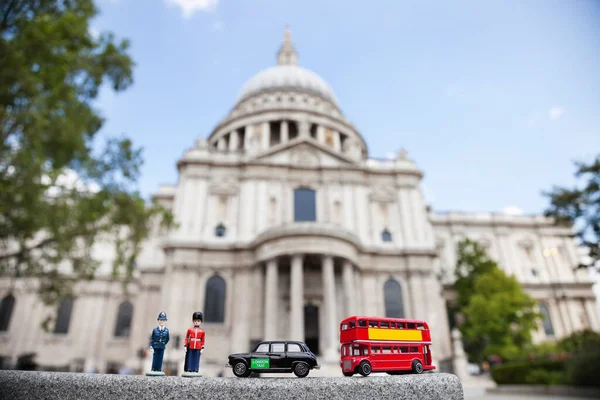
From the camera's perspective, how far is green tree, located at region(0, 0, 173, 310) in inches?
494

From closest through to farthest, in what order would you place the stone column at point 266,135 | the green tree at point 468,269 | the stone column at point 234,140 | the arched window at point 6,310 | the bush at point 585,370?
the bush at point 585,370 → the green tree at point 468,269 → the arched window at point 6,310 → the stone column at point 266,135 → the stone column at point 234,140

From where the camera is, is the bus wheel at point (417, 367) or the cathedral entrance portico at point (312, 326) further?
the cathedral entrance portico at point (312, 326)

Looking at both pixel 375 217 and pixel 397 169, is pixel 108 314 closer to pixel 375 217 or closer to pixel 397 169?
pixel 375 217

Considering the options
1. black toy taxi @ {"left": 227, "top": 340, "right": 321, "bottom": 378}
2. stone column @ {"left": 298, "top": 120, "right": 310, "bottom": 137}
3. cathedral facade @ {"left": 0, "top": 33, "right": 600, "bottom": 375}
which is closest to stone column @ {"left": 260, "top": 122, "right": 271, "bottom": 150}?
cathedral facade @ {"left": 0, "top": 33, "right": 600, "bottom": 375}

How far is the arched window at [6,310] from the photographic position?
40812mm

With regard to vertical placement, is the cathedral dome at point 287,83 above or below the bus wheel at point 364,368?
above

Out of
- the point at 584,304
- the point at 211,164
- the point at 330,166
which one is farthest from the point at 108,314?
the point at 584,304

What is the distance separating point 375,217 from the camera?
119 feet

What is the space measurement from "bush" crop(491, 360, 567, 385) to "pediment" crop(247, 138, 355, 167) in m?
21.1

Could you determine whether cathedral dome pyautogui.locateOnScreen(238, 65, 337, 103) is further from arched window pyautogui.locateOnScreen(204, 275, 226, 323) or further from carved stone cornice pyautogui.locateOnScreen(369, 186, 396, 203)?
arched window pyautogui.locateOnScreen(204, 275, 226, 323)

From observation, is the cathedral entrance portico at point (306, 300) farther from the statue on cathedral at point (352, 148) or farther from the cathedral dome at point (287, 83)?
the cathedral dome at point (287, 83)

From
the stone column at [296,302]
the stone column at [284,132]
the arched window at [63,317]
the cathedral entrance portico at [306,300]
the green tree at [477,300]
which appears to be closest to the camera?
the stone column at [296,302]

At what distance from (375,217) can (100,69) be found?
25890 mm

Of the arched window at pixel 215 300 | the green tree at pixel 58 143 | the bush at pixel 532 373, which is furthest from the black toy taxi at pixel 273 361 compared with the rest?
the arched window at pixel 215 300
